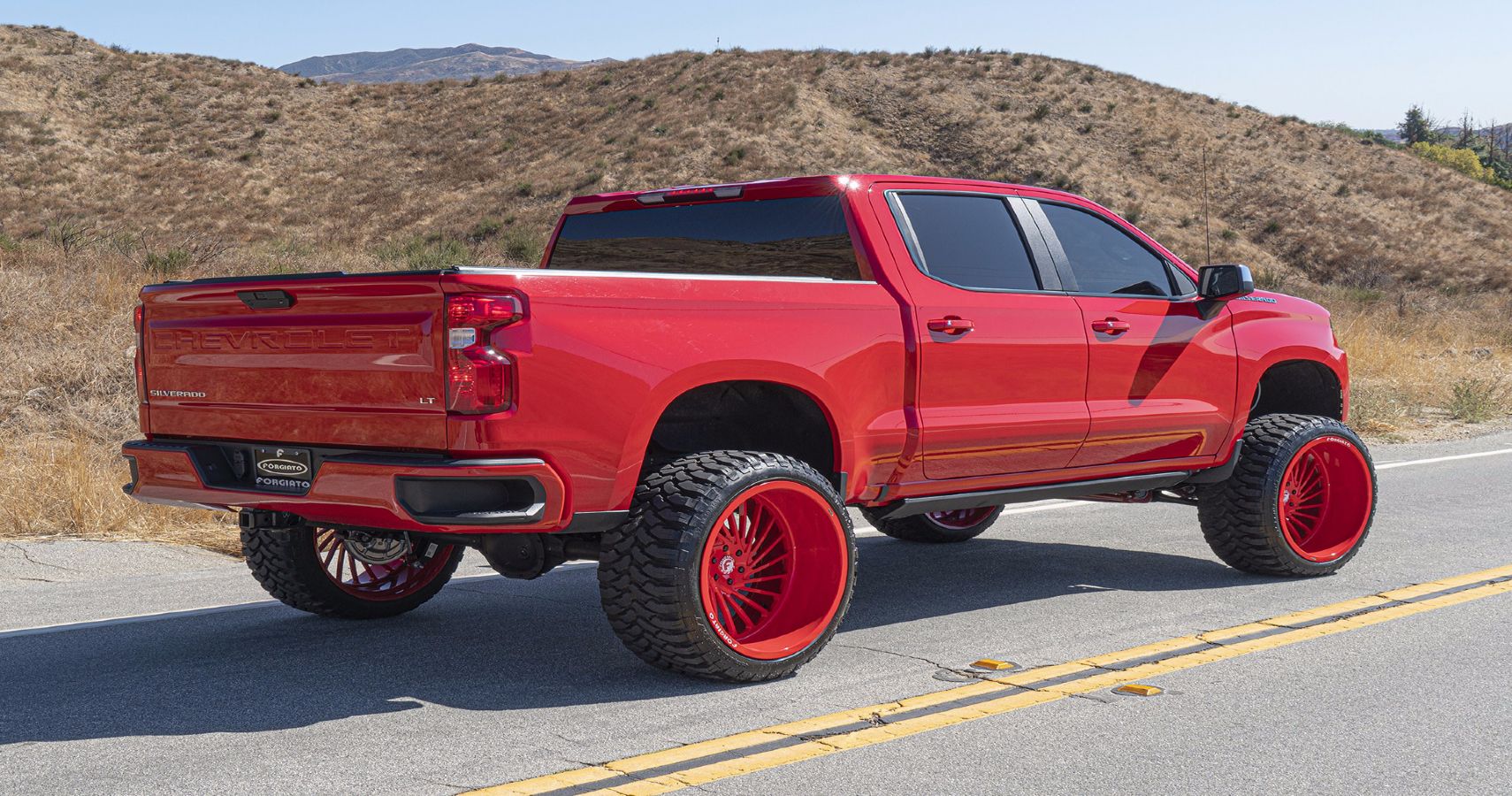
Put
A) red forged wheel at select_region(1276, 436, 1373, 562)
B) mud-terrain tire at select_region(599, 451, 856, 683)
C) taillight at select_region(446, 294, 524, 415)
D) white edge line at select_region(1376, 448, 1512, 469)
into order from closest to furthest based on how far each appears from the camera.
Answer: taillight at select_region(446, 294, 524, 415) → mud-terrain tire at select_region(599, 451, 856, 683) → red forged wheel at select_region(1276, 436, 1373, 562) → white edge line at select_region(1376, 448, 1512, 469)

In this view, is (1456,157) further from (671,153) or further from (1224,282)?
(1224,282)

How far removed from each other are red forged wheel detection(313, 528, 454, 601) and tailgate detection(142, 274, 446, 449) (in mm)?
983

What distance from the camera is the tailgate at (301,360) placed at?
473 cm

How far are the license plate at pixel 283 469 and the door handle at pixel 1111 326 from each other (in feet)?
11.4

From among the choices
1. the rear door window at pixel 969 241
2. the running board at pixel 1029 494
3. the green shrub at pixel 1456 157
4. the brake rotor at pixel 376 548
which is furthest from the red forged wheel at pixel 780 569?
the green shrub at pixel 1456 157

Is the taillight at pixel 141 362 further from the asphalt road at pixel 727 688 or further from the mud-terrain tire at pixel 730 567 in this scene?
the mud-terrain tire at pixel 730 567

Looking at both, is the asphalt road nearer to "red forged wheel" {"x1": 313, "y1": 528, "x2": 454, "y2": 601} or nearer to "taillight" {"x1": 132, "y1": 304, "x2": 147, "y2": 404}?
"red forged wheel" {"x1": 313, "y1": 528, "x2": 454, "y2": 601}

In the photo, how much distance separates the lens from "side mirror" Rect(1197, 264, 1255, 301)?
22.6 ft

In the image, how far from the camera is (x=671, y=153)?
52.3 metres

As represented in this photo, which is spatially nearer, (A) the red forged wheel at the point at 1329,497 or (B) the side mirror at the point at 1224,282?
(B) the side mirror at the point at 1224,282

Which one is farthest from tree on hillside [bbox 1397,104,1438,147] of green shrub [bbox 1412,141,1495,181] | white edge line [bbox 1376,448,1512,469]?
white edge line [bbox 1376,448,1512,469]

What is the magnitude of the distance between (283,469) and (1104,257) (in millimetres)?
3846

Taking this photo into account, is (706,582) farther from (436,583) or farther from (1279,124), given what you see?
(1279,124)

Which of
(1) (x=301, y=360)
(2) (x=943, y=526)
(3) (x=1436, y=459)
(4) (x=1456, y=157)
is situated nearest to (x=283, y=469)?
(1) (x=301, y=360)
